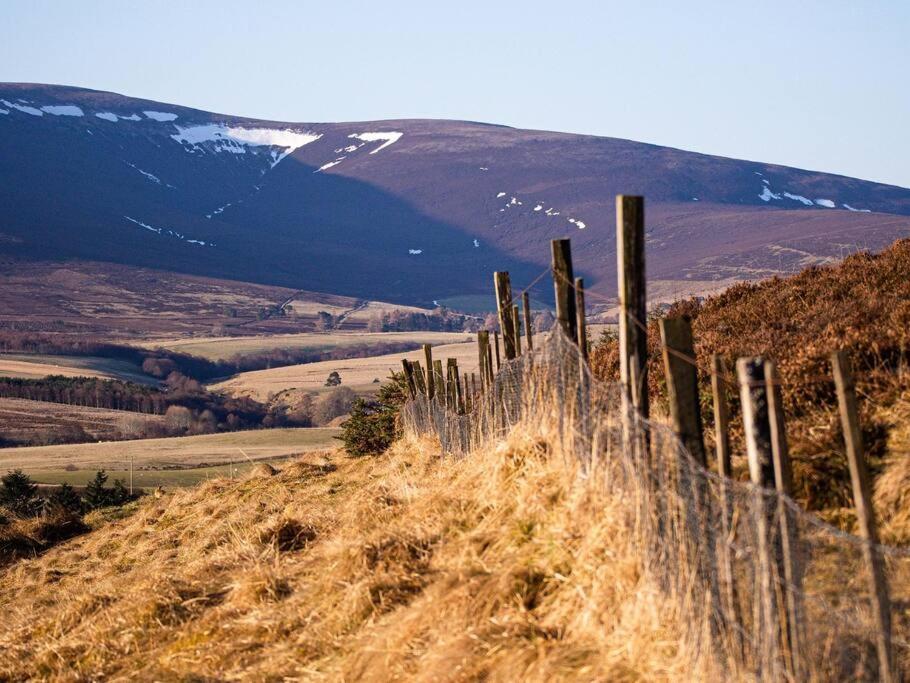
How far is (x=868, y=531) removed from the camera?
6055 millimetres

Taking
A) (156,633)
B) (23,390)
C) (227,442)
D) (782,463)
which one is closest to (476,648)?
(782,463)

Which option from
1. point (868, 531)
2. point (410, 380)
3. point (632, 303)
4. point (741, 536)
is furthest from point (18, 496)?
point (868, 531)

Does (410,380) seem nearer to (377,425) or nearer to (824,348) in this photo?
(377,425)

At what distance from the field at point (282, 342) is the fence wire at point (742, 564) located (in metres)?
153

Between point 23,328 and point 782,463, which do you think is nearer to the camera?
point 782,463

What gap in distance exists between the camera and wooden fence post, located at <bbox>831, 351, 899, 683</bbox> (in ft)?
19.4

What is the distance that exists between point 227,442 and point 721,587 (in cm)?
6597

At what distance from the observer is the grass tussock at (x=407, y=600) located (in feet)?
23.7

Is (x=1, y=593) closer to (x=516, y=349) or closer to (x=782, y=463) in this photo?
(x=516, y=349)

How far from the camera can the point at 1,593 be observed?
55.6 ft

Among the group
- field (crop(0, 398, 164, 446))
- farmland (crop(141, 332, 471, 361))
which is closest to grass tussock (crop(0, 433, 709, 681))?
field (crop(0, 398, 164, 446))

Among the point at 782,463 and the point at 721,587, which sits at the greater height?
the point at 782,463

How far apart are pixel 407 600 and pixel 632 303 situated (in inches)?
110

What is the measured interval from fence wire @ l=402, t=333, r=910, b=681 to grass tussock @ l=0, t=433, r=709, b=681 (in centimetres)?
19
